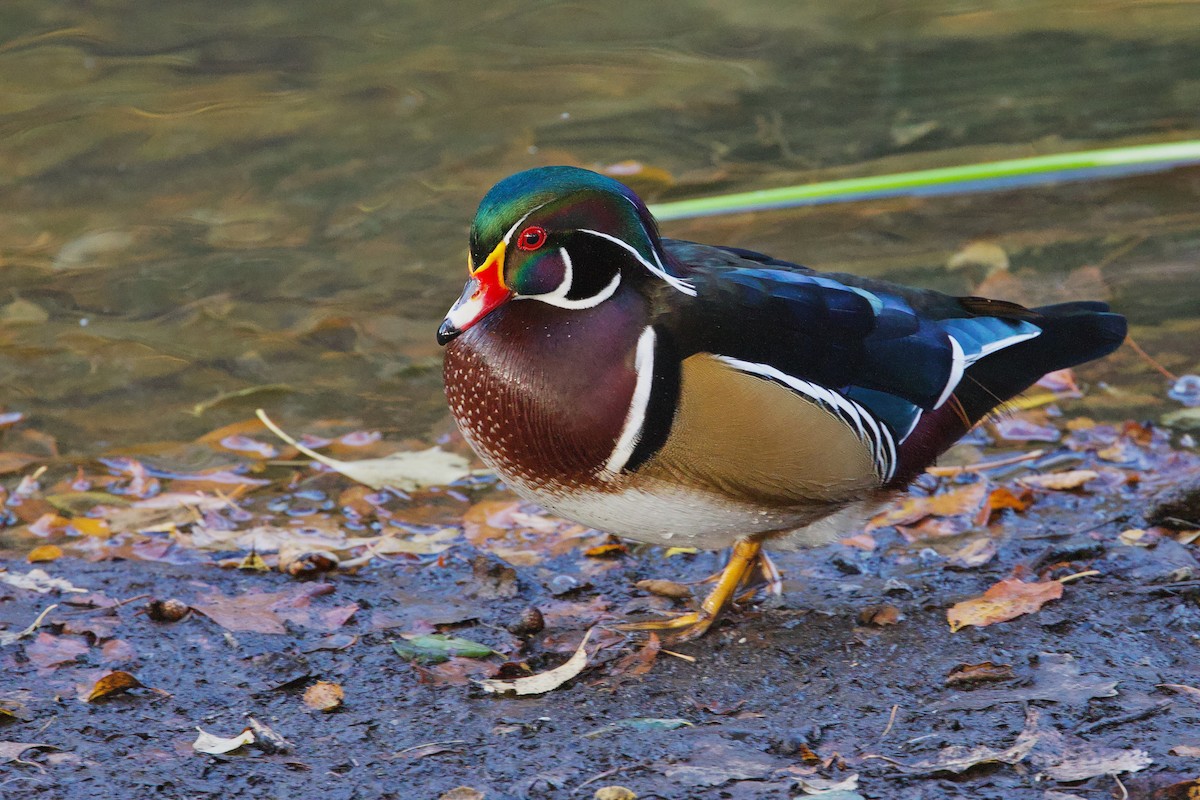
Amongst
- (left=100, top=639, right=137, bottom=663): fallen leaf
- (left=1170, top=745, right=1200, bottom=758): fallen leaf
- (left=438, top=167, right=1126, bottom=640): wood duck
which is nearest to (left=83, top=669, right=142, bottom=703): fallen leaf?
(left=100, top=639, right=137, bottom=663): fallen leaf

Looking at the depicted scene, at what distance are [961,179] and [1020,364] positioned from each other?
2331 mm

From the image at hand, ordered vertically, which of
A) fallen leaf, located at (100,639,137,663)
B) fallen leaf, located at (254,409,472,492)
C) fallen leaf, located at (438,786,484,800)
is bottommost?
fallen leaf, located at (254,409,472,492)

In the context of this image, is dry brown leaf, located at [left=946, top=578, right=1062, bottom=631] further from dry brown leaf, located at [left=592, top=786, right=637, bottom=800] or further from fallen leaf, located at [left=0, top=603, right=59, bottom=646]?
fallen leaf, located at [left=0, top=603, right=59, bottom=646]

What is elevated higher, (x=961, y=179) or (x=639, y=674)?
(x=961, y=179)

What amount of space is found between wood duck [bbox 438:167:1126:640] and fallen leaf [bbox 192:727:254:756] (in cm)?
81

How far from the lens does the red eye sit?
287cm

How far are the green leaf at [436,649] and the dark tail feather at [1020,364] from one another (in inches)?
44.3

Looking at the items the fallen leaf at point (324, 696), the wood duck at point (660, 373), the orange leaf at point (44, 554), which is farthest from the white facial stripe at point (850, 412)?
the orange leaf at point (44, 554)

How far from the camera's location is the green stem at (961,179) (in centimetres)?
538

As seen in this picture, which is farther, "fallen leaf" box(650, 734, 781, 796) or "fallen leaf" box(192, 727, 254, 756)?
"fallen leaf" box(192, 727, 254, 756)

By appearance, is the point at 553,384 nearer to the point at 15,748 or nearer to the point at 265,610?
the point at 265,610

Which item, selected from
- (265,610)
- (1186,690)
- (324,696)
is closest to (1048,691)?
(1186,690)

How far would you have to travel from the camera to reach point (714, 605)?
11.2 feet

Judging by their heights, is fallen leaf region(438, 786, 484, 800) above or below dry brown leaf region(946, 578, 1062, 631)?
below
